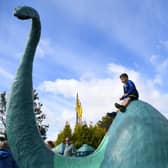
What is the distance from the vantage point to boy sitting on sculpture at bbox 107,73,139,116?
464cm

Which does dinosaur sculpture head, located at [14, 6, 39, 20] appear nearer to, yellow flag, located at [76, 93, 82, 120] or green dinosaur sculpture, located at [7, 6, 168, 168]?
green dinosaur sculpture, located at [7, 6, 168, 168]

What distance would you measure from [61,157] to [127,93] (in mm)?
A: 1268

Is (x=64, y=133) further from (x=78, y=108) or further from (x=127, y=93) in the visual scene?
(x=127, y=93)

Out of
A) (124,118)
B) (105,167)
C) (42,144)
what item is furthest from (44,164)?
(124,118)

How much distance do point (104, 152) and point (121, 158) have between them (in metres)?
0.31

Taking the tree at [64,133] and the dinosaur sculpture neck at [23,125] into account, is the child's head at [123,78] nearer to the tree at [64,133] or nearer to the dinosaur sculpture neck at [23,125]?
the dinosaur sculpture neck at [23,125]

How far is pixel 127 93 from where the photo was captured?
496cm

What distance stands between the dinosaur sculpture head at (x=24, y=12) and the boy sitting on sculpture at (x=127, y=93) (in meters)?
1.39

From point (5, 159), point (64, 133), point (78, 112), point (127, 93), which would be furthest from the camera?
point (78, 112)

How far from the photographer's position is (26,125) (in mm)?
4031

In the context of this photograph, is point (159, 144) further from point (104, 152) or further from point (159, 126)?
point (104, 152)

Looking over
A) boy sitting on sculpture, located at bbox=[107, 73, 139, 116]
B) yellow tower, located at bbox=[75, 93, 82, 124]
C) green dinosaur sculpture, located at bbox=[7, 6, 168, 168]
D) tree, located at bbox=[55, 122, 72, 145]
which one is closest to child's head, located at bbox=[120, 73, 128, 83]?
boy sitting on sculpture, located at bbox=[107, 73, 139, 116]

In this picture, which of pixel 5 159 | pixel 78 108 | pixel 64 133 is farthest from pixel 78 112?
pixel 5 159

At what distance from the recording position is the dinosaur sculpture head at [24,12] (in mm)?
4273
